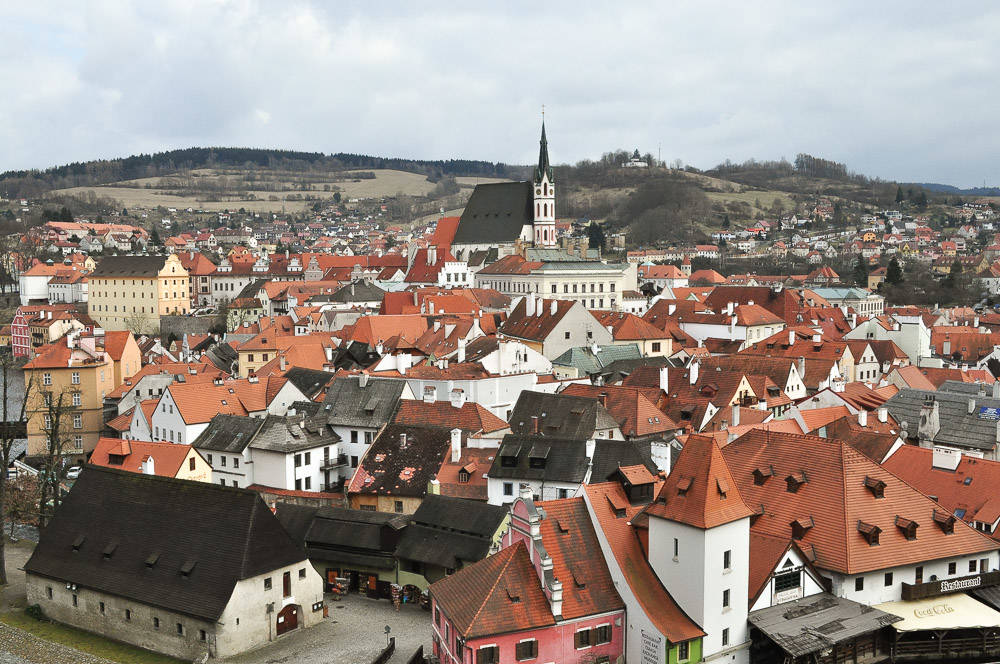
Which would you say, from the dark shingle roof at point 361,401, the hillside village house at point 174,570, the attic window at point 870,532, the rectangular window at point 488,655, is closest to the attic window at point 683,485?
the attic window at point 870,532

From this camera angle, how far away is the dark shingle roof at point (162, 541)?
27.2 m

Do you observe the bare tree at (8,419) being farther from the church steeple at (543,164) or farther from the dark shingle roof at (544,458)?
the church steeple at (543,164)

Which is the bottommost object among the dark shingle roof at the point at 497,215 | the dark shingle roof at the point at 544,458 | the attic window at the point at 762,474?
the dark shingle roof at the point at 544,458

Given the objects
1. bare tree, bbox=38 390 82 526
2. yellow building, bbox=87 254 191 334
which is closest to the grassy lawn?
bare tree, bbox=38 390 82 526

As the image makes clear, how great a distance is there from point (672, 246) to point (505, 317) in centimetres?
11307

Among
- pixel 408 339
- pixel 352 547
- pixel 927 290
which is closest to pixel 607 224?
pixel 927 290

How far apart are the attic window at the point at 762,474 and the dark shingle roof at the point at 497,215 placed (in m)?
89.3

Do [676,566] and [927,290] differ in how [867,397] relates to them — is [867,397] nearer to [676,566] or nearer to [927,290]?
[676,566]

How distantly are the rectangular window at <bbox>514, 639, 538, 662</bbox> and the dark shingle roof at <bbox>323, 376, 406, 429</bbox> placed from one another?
2074 centimetres

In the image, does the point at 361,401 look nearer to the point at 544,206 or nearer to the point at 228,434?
the point at 228,434

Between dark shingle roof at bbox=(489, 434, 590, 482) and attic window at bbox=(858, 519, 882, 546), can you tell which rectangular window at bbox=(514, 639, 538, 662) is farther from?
dark shingle roof at bbox=(489, 434, 590, 482)

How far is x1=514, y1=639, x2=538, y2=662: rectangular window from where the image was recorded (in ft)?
76.7

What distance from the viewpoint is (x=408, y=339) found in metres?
67.1

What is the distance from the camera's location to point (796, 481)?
90.9 ft
